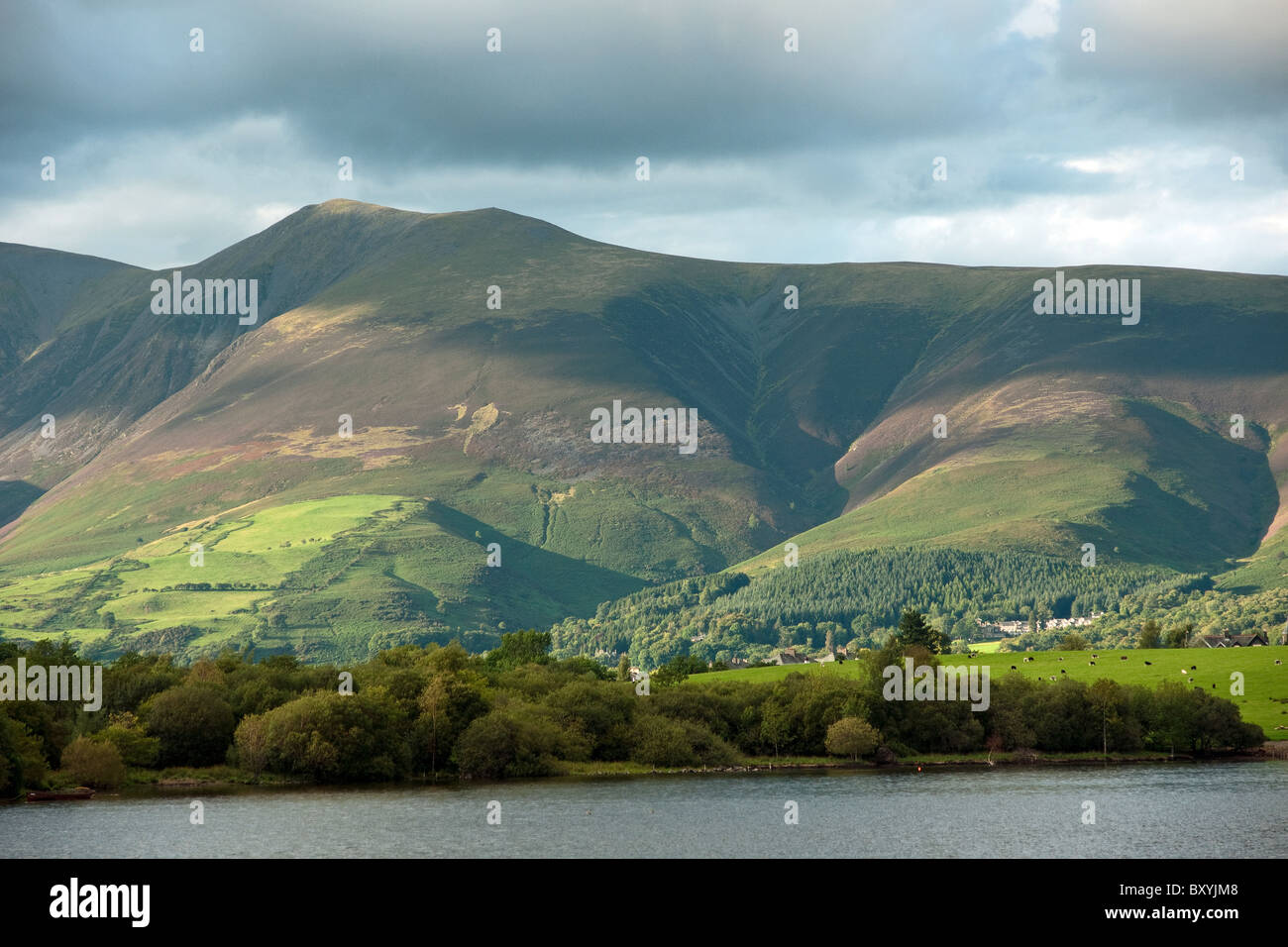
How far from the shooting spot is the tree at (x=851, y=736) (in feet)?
449

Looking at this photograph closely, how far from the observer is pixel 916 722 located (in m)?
142

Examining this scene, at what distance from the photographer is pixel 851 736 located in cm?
13700

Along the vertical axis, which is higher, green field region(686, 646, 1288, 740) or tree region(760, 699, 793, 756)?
green field region(686, 646, 1288, 740)

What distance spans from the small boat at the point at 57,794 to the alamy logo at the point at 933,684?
243 feet

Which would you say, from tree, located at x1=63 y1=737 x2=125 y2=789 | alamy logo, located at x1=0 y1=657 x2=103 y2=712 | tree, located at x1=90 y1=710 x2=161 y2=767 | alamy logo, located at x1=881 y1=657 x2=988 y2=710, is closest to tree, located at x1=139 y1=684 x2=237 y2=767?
tree, located at x1=90 y1=710 x2=161 y2=767

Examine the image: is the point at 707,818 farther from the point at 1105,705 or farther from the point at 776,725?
the point at 1105,705

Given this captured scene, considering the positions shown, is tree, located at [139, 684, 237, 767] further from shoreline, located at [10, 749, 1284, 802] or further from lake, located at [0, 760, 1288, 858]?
lake, located at [0, 760, 1288, 858]

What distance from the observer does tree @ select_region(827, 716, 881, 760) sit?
137 metres

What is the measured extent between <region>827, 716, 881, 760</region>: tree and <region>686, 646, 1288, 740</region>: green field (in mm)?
14392

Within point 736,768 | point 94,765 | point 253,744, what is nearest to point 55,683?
point 94,765
